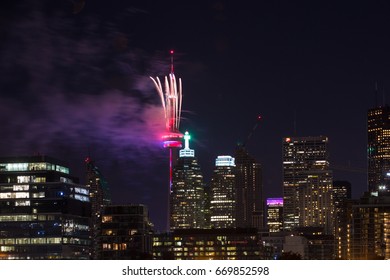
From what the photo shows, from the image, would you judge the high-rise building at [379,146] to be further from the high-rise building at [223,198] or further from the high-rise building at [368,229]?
the high-rise building at [223,198]

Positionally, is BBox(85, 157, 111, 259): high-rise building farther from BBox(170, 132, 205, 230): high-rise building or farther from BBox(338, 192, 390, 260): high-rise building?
BBox(338, 192, 390, 260): high-rise building

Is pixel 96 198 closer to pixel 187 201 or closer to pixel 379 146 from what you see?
pixel 187 201

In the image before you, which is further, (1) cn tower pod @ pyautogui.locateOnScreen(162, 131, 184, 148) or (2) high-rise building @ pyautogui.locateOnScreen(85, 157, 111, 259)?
(2) high-rise building @ pyautogui.locateOnScreen(85, 157, 111, 259)

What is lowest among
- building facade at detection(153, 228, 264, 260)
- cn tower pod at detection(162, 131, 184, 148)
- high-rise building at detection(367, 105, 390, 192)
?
building facade at detection(153, 228, 264, 260)

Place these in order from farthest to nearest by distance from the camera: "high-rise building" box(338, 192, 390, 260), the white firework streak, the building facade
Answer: "high-rise building" box(338, 192, 390, 260), the building facade, the white firework streak

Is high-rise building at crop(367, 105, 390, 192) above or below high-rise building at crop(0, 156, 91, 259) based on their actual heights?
above

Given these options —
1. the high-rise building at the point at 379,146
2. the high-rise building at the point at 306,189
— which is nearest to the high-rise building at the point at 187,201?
the high-rise building at the point at 306,189

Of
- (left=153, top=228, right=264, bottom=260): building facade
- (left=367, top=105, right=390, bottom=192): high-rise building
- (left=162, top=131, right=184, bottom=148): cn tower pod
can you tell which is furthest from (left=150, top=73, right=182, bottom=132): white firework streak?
(left=153, top=228, right=264, bottom=260): building facade
